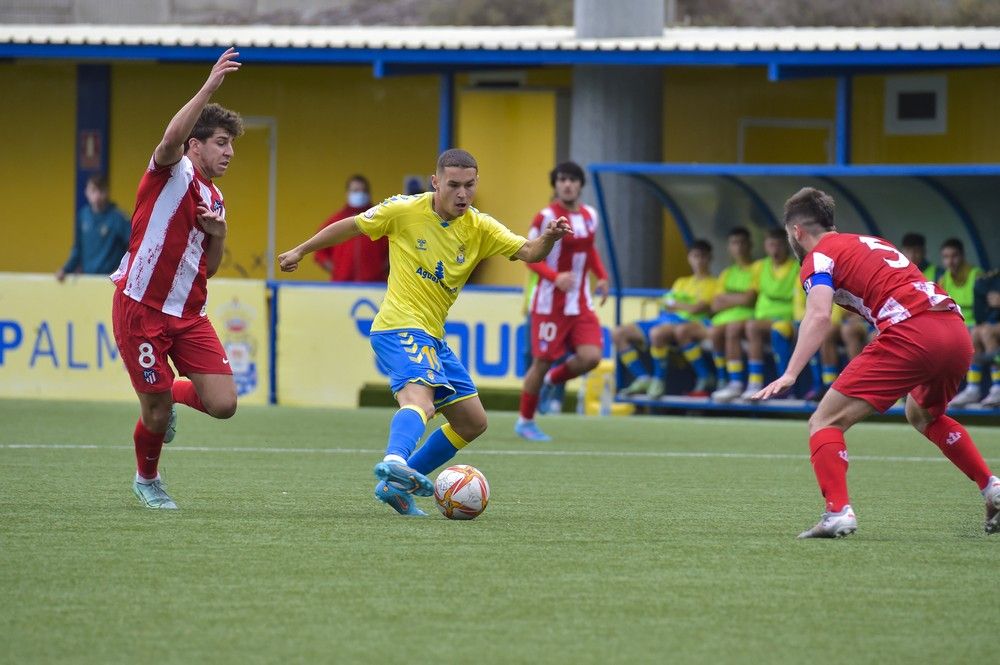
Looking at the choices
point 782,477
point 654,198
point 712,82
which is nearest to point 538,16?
point 712,82

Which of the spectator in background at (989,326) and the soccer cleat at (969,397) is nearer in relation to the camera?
the spectator in background at (989,326)

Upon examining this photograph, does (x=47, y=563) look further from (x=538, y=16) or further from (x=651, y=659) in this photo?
(x=538, y=16)

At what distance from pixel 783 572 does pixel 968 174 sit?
9.25 m

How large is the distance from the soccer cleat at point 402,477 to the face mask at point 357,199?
1120 cm

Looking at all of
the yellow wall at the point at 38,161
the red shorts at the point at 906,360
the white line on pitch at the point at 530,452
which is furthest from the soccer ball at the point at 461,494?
the yellow wall at the point at 38,161

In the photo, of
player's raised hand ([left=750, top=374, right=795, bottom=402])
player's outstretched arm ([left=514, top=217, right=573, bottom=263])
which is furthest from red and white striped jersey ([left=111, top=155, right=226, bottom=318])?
Result: player's raised hand ([left=750, top=374, right=795, bottom=402])

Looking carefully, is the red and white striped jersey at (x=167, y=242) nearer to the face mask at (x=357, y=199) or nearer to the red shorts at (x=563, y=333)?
the red shorts at (x=563, y=333)

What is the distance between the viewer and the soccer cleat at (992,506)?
7301 mm

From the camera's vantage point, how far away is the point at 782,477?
32.9 ft

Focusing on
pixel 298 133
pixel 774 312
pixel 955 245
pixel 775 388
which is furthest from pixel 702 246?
pixel 775 388

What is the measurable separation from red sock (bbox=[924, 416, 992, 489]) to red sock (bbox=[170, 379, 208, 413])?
11.1 ft

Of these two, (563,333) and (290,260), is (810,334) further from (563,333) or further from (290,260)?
(563,333)

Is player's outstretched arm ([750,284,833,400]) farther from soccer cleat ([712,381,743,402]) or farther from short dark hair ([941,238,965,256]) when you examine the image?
soccer cleat ([712,381,743,402])

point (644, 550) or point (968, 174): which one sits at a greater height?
point (968, 174)
